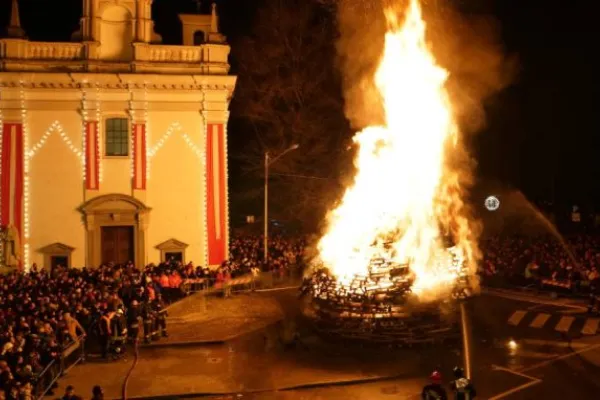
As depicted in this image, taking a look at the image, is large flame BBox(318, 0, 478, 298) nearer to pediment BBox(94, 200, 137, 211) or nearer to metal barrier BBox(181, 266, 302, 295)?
metal barrier BBox(181, 266, 302, 295)

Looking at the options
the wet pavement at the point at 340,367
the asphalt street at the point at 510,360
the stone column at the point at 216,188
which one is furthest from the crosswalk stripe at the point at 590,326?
the stone column at the point at 216,188

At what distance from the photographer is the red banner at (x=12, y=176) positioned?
94.1ft

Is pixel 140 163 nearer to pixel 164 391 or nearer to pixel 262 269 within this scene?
pixel 262 269

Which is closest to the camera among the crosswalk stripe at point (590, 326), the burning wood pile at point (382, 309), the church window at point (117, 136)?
the burning wood pile at point (382, 309)

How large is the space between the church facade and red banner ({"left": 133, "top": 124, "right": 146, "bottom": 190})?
0.15ft

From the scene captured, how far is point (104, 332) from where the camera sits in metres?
17.2

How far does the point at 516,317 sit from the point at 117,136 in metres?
19.0

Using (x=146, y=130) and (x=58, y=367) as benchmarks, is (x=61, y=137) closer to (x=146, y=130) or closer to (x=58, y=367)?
(x=146, y=130)

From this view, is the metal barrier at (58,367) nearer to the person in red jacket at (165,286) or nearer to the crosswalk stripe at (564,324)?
the person in red jacket at (165,286)

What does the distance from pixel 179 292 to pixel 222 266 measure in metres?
3.64

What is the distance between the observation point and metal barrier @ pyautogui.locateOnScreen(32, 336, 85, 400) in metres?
13.6

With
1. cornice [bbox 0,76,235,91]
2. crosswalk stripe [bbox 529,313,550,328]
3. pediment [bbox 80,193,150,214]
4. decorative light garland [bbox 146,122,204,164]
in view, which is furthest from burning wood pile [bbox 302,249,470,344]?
cornice [bbox 0,76,235,91]

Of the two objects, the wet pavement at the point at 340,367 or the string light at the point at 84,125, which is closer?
the wet pavement at the point at 340,367

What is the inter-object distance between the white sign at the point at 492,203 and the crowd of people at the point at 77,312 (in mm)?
25143
